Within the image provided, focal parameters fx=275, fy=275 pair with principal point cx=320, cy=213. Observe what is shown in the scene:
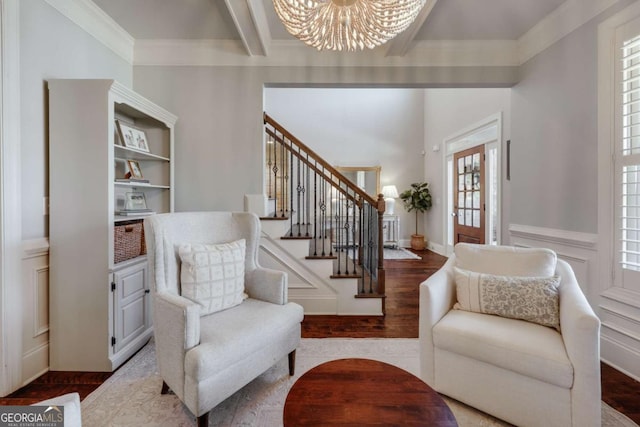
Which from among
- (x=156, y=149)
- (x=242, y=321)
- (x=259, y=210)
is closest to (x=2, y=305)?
(x=242, y=321)

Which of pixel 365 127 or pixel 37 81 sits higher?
pixel 365 127

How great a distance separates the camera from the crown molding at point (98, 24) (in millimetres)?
2062

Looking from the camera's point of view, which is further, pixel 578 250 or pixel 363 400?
pixel 578 250

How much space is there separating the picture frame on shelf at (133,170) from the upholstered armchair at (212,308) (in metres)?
0.96

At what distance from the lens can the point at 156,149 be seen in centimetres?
271

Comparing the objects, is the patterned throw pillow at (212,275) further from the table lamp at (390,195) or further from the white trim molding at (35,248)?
the table lamp at (390,195)

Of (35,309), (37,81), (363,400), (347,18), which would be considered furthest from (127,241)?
(347,18)

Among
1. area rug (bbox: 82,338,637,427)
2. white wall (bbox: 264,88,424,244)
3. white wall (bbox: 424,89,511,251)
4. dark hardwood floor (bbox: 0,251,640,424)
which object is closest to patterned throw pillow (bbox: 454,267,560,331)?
area rug (bbox: 82,338,637,427)

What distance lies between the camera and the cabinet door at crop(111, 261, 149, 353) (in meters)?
1.94

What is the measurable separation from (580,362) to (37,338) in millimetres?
3120

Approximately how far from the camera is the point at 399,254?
5.66 metres

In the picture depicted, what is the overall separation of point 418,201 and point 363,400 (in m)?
5.64

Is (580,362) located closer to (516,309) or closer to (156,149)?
(516,309)

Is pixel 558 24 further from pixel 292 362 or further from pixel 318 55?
pixel 292 362
